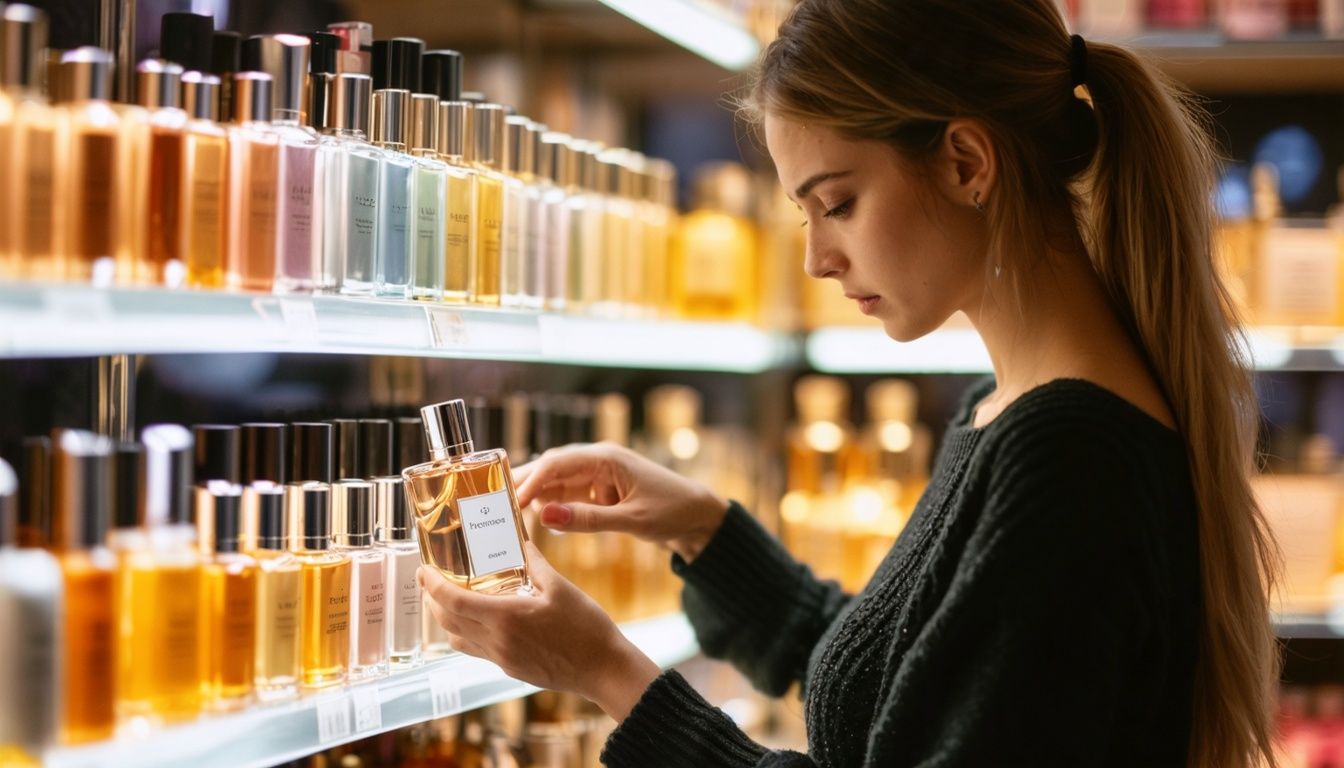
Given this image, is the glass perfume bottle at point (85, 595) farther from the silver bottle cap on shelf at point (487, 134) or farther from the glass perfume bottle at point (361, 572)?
the silver bottle cap on shelf at point (487, 134)

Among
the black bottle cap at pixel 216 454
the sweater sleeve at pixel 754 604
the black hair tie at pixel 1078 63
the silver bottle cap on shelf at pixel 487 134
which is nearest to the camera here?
the black bottle cap at pixel 216 454

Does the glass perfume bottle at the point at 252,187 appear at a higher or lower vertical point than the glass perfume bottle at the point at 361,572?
higher

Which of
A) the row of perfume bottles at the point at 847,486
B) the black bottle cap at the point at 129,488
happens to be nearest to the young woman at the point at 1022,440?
the black bottle cap at the point at 129,488

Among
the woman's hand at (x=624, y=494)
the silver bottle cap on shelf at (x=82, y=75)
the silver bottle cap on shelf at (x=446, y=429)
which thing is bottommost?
the woman's hand at (x=624, y=494)

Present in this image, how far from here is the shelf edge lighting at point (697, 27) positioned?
155 centimetres

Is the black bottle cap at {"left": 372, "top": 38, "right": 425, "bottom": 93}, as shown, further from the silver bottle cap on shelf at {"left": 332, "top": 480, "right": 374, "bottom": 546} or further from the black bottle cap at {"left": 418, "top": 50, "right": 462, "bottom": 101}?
the silver bottle cap on shelf at {"left": 332, "top": 480, "right": 374, "bottom": 546}

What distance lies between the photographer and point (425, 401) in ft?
4.93

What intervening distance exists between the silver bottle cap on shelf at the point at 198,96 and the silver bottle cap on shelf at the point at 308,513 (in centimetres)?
27

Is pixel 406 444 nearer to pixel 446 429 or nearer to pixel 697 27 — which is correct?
pixel 446 429

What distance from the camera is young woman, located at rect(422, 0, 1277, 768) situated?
851 mm

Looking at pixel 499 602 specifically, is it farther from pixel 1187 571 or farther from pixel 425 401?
pixel 425 401

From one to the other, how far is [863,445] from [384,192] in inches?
53.0

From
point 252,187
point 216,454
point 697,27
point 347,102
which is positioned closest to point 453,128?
point 347,102

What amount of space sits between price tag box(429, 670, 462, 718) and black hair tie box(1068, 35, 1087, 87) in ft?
2.26
